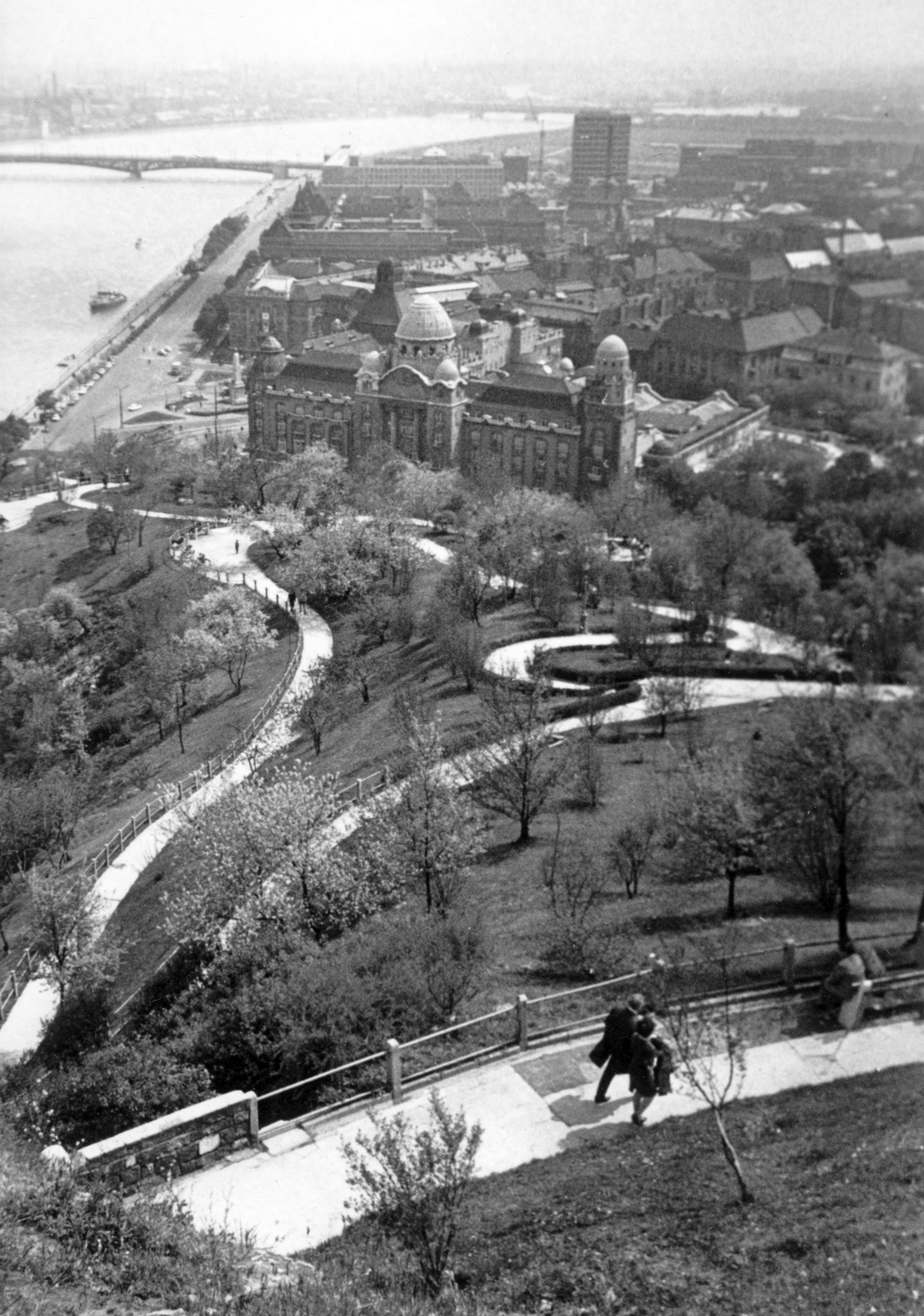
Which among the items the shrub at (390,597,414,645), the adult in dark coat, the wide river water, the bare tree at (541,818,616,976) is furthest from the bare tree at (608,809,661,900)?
the wide river water

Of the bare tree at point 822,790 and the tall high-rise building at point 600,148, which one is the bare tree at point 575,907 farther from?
the tall high-rise building at point 600,148

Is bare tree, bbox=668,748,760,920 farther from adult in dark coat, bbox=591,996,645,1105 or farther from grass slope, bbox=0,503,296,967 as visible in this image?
grass slope, bbox=0,503,296,967

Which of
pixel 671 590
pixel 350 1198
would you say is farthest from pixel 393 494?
pixel 350 1198

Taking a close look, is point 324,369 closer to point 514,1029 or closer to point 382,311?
point 382,311

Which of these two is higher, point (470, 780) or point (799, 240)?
point (799, 240)

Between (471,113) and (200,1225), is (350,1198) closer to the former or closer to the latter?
(200,1225)

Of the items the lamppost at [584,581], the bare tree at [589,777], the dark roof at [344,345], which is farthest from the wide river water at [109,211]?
the bare tree at [589,777]
